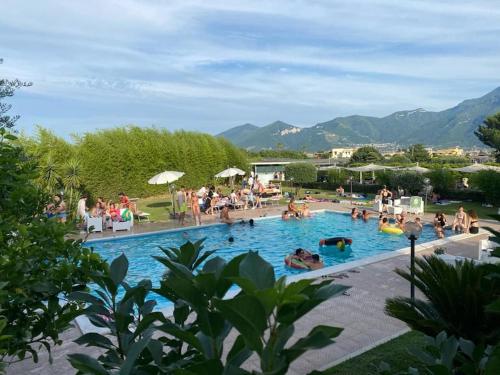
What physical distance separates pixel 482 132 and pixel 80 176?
69968 mm

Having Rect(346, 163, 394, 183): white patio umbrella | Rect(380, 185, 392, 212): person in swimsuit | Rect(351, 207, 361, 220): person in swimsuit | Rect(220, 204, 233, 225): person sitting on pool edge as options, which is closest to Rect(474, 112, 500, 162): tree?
Rect(346, 163, 394, 183): white patio umbrella

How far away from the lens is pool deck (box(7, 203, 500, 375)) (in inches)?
214

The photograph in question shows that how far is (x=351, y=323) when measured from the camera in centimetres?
665

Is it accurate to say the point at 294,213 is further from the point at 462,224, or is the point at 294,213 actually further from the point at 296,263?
the point at 296,263

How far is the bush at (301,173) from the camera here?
30.4 m

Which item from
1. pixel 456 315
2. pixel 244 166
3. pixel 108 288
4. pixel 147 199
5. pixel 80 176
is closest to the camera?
pixel 108 288

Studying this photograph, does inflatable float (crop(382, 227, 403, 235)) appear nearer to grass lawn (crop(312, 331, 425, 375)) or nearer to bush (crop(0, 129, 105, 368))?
grass lawn (crop(312, 331, 425, 375))

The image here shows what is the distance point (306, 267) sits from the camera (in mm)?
11156

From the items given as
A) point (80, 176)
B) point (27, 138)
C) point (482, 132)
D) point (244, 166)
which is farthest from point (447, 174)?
point (482, 132)

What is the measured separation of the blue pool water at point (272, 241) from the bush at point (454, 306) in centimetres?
684

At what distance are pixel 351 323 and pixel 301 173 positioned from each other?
24180mm

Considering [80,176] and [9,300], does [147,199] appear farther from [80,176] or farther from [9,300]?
[9,300]

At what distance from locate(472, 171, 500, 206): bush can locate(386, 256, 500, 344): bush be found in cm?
1755

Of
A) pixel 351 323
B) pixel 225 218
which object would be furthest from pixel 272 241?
pixel 351 323
